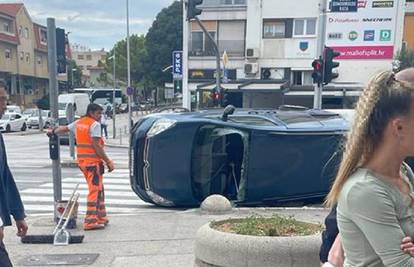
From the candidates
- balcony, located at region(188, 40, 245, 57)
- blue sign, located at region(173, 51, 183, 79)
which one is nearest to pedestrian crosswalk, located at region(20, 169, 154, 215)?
blue sign, located at region(173, 51, 183, 79)

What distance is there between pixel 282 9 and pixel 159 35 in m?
29.5

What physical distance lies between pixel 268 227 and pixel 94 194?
3.36 m

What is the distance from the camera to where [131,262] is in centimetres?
514

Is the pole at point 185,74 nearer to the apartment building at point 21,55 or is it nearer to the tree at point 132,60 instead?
the apartment building at point 21,55

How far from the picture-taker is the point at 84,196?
10242 millimetres

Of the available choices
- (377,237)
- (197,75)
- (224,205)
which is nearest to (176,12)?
(197,75)

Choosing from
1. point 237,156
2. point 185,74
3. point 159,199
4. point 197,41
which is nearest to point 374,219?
point 237,156

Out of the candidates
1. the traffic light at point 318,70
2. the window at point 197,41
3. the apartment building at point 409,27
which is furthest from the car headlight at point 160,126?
the apartment building at point 409,27

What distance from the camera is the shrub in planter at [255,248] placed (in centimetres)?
377

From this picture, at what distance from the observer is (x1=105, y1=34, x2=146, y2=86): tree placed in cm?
6494

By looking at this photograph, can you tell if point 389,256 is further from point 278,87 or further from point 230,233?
point 278,87

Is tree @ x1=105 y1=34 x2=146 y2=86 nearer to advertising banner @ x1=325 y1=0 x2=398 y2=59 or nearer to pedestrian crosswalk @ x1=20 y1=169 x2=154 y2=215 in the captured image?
advertising banner @ x1=325 y1=0 x2=398 y2=59

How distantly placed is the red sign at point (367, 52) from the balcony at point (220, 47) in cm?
692

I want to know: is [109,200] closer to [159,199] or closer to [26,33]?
[159,199]
